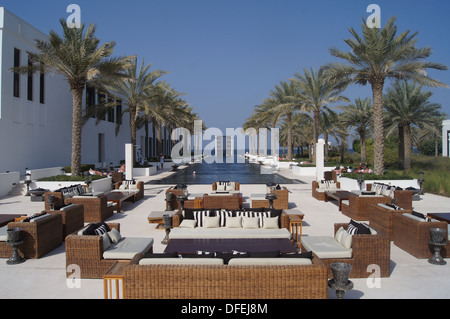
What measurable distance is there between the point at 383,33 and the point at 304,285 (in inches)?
655

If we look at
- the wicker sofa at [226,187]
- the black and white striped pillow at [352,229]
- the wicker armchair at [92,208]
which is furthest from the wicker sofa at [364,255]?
the wicker sofa at [226,187]

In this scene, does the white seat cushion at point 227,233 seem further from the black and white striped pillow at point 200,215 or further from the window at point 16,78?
the window at point 16,78

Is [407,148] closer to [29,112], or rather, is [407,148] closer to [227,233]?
[227,233]

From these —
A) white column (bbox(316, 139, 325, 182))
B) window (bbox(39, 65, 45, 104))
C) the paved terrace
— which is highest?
window (bbox(39, 65, 45, 104))

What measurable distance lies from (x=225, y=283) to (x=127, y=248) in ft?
8.53

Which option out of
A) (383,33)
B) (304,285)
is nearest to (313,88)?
(383,33)

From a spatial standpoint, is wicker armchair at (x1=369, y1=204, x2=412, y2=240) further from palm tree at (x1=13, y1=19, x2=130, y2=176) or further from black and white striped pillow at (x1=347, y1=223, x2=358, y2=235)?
palm tree at (x1=13, y1=19, x2=130, y2=176)

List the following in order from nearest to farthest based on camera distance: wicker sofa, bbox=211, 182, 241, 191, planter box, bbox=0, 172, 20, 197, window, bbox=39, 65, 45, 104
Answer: wicker sofa, bbox=211, 182, 241, 191, planter box, bbox=0, 172, 20, 197, window, bbox=39, 65, 45, 104

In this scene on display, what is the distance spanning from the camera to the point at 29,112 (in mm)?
22062

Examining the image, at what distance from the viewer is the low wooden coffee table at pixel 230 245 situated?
631cm

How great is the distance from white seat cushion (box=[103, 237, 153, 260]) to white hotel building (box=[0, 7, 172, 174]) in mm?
16779

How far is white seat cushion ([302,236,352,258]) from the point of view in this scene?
598 cm

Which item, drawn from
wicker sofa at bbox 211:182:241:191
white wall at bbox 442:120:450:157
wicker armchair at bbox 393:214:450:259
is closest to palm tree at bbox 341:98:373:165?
white wall at bbox 442:120:450:157
